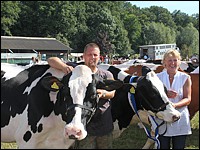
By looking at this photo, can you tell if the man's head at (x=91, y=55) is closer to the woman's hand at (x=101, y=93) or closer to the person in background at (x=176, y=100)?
the woman's hand at (x=101, y=93)

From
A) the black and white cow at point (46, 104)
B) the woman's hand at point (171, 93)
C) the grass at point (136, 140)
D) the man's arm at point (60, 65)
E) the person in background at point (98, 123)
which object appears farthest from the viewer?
the grass at point (136, 140)

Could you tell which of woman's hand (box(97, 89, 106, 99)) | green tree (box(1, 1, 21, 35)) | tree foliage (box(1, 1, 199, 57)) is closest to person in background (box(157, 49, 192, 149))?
woman's hand (box(97, 89, 106, 99))

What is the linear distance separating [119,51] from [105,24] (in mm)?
6612

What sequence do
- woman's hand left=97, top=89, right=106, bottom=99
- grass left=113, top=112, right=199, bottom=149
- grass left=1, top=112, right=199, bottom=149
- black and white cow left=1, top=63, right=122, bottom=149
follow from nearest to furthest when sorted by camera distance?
1. black and white cow left=1, top=63, right=122, bottom=149
2. woman's hand left=97, top=89, right=106, bottom=99
3. grass left=1, top=112, right=199, bottom=149
4. grass left=113, top=112, right=199, bottom=149

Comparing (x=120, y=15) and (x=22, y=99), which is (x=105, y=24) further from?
(x=22, y=99)

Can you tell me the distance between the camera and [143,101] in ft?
13.5

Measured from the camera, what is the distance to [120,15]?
258 feet

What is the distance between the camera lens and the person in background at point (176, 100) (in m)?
3.50

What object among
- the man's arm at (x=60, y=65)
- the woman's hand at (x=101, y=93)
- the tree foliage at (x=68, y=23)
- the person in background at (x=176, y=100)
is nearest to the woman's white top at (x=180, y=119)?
the person in background at (x=176, y=100)

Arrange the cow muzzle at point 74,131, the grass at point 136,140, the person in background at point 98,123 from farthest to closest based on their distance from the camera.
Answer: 1. the grass at point 136,140
2. the person in background at point 98,123
3. the cow muzzle at point 74,131

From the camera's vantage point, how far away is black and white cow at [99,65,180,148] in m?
3.63

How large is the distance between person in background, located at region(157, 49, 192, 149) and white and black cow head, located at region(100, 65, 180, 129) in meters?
0.10

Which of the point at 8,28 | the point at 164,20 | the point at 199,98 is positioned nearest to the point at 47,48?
the point at 8,28

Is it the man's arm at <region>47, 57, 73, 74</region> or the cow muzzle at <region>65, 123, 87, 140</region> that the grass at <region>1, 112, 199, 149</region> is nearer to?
the man's arm at <region>47, 57, 73, 74</region>
